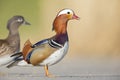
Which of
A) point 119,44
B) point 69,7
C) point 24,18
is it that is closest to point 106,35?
point 119,44


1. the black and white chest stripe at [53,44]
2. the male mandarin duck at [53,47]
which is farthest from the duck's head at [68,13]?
the black and white chest stripe at [53,44]

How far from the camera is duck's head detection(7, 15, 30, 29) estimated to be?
14.1 ft

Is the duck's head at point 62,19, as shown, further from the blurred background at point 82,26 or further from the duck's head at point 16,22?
the duck's head at point 16,22

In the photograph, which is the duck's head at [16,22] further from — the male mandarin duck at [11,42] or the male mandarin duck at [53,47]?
the male mandarin duck at [53,47]

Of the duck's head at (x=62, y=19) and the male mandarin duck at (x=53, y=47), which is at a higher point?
the duck's head at (x=62, y=19)

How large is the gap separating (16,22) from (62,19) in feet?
1.45

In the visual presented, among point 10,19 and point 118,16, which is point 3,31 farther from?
point 118,16

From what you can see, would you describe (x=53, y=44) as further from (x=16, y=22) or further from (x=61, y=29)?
(x=16, y=22)

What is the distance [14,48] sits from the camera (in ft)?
14.2

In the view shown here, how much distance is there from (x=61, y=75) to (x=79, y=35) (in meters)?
0.42

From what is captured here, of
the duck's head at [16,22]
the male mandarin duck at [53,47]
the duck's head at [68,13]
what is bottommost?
the male mandarin duck at [53,47]

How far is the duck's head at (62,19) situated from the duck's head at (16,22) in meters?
0.28

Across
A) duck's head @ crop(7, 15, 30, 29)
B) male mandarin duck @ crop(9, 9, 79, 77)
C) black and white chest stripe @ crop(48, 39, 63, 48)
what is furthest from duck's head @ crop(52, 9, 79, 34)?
duck's head @ crop(7, 15, 30, 29)

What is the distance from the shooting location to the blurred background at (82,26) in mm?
4266
